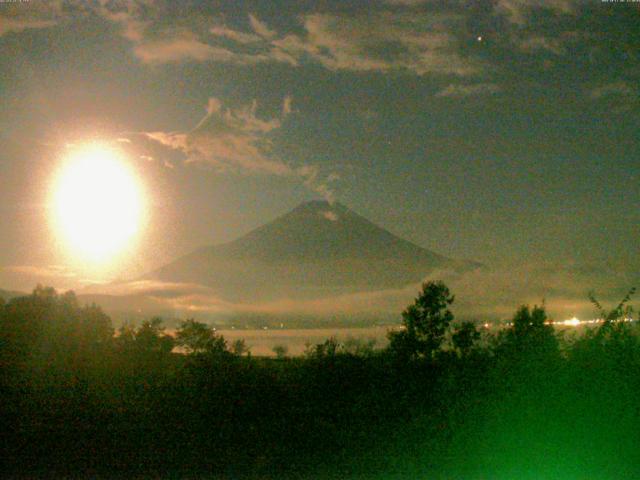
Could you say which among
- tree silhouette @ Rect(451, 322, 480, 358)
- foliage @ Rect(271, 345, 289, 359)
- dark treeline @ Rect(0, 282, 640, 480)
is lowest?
dark treeline @ Rect(0, 282, 640, 480)

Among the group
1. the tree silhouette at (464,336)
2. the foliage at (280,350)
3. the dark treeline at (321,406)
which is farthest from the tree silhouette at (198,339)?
the tree silhouette at (464,336)

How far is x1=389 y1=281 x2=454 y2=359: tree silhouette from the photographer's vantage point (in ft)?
51.2

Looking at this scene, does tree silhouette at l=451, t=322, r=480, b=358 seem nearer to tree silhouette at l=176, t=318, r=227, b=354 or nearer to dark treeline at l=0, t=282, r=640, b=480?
dark treeline at l=0, t=282, r=640, b=480

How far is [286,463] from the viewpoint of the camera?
1099cm

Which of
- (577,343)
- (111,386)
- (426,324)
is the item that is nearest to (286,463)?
(111,386)

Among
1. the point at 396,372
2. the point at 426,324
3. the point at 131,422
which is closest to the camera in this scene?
the point at 131,422

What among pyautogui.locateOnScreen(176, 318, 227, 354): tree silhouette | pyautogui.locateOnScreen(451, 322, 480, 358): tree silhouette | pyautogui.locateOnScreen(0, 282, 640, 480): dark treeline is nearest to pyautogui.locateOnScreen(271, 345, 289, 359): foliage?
pyautogui.locateOnScreen(0, 282, 640, 480): dark treeline

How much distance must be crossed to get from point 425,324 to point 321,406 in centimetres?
617

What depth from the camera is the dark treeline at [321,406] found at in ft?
32.3

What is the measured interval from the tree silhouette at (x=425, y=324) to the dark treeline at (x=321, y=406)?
1.59 m

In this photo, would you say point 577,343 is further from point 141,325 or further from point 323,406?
point 141,325

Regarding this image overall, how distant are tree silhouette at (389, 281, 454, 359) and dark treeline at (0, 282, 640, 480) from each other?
1.59m

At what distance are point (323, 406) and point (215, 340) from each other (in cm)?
245

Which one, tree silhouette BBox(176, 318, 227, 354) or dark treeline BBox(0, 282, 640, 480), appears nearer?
dark treeline BBox(0, 282, 640, 480)
